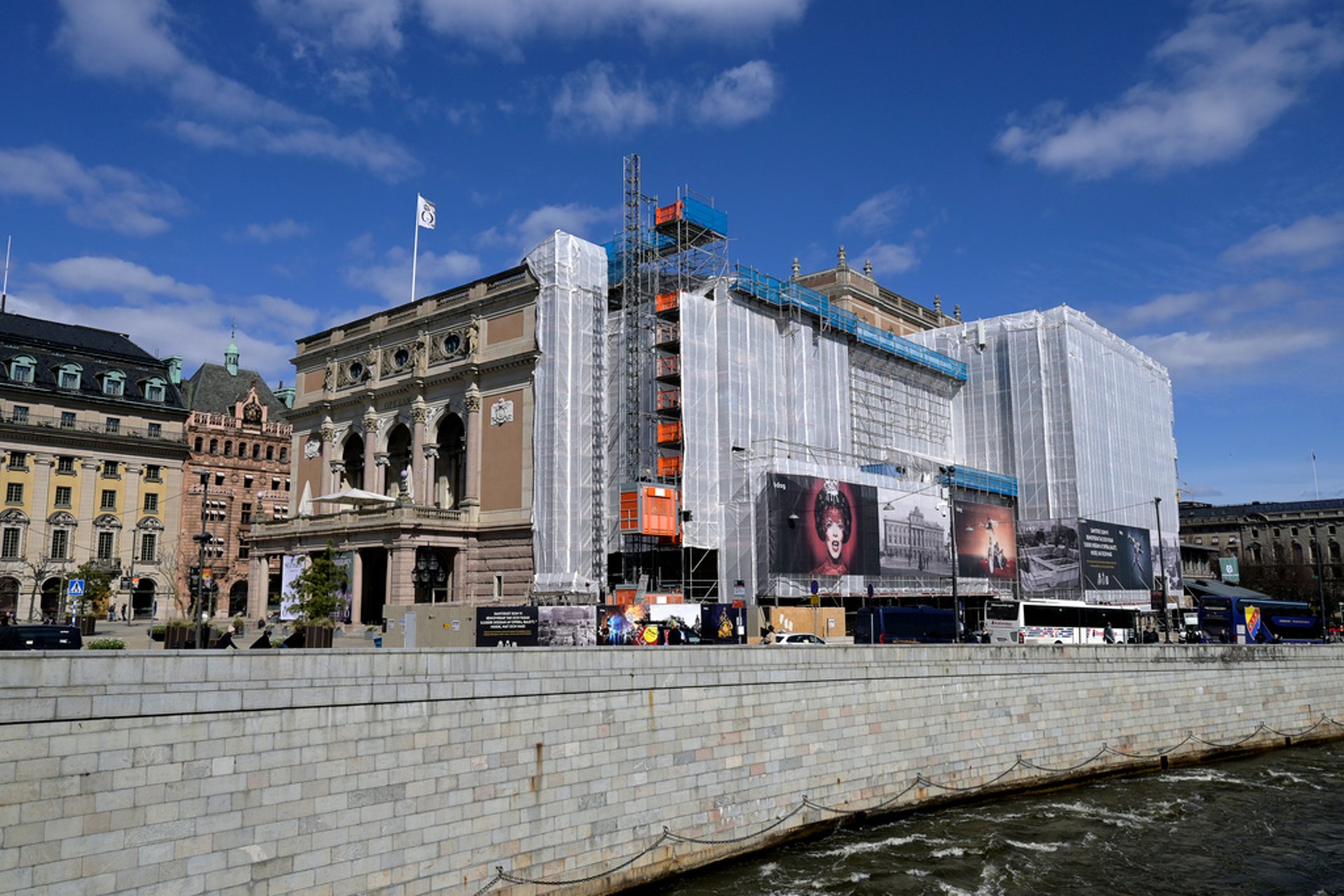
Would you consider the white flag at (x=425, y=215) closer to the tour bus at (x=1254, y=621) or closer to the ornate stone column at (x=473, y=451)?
the ornate stone column at (x=473, y=451)

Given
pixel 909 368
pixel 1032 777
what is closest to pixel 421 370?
pixel 909 368

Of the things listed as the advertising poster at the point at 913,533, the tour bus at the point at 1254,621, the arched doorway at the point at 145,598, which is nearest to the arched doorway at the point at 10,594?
the arched doorway at the point at 145,598

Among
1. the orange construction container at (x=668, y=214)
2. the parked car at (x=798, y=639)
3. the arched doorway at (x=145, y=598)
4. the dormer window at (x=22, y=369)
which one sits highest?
the orange construction container at (x=668, y=214)

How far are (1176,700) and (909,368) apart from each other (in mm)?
34587

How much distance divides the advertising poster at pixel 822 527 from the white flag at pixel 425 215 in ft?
94.3

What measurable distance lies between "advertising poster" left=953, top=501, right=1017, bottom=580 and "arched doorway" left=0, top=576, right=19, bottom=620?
64262 mm

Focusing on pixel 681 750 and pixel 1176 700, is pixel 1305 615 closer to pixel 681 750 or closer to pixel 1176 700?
pixel 1176 700

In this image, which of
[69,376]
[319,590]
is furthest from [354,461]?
[69,376]

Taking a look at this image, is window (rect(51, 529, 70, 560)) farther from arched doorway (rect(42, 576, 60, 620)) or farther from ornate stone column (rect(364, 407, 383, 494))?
ornate stone column (rect(364, 407, 383, 494))

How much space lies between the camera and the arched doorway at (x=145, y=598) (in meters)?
78.7

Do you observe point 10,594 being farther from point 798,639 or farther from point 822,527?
point 798,639

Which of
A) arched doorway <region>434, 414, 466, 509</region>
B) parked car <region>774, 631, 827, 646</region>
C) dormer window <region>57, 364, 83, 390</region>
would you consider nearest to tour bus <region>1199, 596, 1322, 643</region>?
parked car <region>774, 631, 827, 646</region>

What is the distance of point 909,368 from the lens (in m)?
68.6

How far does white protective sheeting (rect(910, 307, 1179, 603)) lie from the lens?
6756 centimetres
